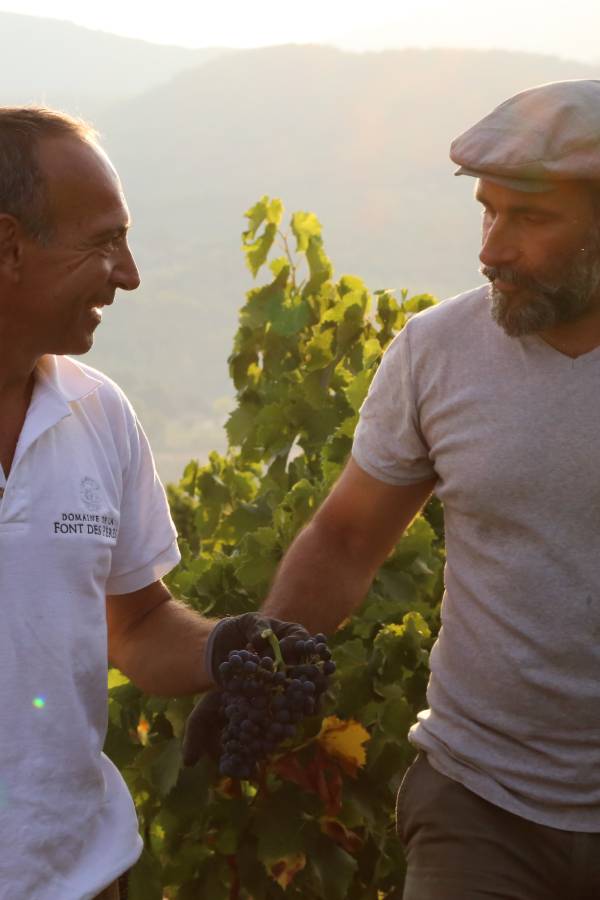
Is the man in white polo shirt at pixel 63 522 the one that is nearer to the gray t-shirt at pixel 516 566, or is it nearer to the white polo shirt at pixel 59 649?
the white polo shirt at pixel 59 649

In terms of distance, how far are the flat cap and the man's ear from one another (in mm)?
746

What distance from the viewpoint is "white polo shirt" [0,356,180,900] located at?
84.3 inches

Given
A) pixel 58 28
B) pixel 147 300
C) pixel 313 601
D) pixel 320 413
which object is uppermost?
pixel 313 601

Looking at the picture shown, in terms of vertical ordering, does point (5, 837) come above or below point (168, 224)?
above

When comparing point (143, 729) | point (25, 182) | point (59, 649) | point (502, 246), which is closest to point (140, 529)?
point (59, 649)

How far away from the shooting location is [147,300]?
87000mm

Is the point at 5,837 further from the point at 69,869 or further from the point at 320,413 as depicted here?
the point at 320,413

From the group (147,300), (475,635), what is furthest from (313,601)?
(147,300)

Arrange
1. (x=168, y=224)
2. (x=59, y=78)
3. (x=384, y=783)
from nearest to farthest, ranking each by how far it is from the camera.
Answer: (x=384, y=783) < (x=168, y=224) < (x=59, y=78)

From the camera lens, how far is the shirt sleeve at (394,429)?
2.57 meters

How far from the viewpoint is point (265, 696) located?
2.20 m

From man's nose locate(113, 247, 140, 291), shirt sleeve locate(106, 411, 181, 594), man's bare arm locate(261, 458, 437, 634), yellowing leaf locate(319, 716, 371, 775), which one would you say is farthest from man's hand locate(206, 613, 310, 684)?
yellowing leaf locate(319, 716, 371, 775)

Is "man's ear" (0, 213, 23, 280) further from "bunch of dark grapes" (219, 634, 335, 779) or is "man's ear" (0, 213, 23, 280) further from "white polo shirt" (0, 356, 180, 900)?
"bunch of dark grapes" (219, 634, 335, 779)

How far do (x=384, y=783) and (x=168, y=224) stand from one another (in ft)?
316
